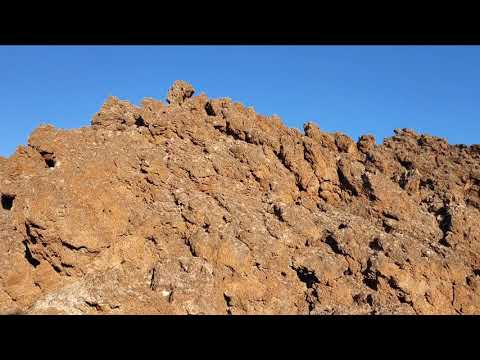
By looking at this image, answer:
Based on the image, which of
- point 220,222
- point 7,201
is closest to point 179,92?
point 220,222

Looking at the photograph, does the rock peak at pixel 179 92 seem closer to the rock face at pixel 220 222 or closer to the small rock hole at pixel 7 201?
the rock face at pixel 220 222

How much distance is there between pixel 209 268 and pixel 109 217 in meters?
4.60

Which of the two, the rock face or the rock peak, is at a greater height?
the rock peak

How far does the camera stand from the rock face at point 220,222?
583 inches

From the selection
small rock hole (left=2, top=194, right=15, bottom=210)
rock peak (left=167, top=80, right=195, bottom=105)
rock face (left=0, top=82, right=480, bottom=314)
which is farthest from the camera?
rock peak (left=167, top=80, right=195, bottom=105)

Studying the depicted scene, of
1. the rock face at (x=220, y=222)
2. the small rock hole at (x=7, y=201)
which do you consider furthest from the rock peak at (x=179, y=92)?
the small rock hole at (x=7, y=201)

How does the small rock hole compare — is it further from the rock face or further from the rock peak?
the rock peak

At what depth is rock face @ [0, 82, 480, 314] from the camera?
14805 mm

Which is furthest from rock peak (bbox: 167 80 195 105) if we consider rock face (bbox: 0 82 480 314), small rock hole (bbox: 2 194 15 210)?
small rock hole (bbox: 2 194 15 210)

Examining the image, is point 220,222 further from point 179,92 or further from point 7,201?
point 7,201

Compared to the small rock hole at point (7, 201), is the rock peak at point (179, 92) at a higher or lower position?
higher
